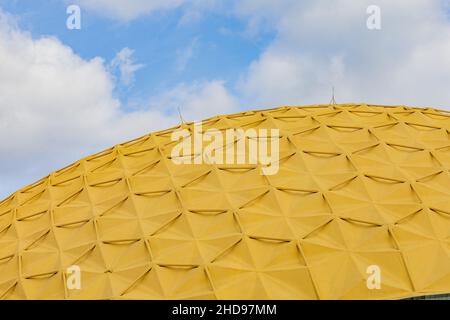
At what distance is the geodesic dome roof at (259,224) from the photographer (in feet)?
77.4

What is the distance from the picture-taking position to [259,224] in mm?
25734

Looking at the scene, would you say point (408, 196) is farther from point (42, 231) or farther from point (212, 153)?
point (42, 231)

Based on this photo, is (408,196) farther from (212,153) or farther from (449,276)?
(212,153)

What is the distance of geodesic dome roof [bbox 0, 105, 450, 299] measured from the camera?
2358 centimetres
